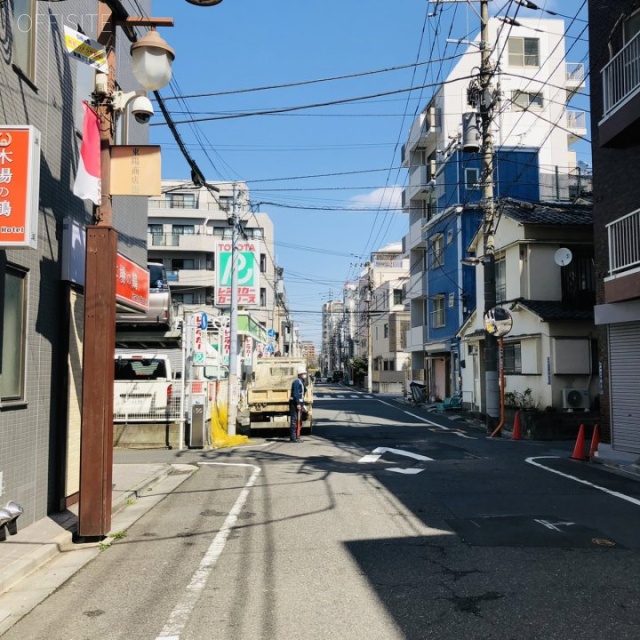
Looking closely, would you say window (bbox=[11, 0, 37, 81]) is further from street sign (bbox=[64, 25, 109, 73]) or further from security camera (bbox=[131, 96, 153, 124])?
security camera (bbox=[131, 96, 153, 124])

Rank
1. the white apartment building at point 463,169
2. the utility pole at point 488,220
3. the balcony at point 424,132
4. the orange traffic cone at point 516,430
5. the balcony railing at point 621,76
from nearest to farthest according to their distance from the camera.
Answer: the balcony railing at point 621,76
the orange traffic cone at point 516,430
the utility pole at point 488,220
the white apartment building at point 463,169
the balcony at point 424,132

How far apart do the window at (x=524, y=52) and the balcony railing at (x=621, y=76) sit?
27.3 metres

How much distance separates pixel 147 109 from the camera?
7.97m

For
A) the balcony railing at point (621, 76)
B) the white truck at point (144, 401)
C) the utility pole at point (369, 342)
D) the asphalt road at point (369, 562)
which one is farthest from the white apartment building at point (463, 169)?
the asphalt road at point (369, 562)

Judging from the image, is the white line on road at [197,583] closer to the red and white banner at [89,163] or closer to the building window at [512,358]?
the red and white banner at [89,163]

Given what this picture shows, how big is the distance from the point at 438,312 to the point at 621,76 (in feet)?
78.3

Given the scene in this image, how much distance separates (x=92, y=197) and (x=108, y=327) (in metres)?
1.53

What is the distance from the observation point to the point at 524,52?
39531mm

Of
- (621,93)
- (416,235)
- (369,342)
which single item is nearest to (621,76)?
(621,93)

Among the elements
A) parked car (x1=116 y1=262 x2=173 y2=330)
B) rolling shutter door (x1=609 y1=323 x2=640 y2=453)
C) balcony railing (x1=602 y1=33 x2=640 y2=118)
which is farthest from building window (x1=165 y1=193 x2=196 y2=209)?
rolling shutter door (x1=609 y1=323 x2=640 y2=453)

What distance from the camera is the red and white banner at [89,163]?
725 cm

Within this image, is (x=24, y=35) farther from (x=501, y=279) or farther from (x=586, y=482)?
(x=501, y=279)

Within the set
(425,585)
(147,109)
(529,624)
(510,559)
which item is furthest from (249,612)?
(147,109)

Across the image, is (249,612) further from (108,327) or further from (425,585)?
(108,327)
